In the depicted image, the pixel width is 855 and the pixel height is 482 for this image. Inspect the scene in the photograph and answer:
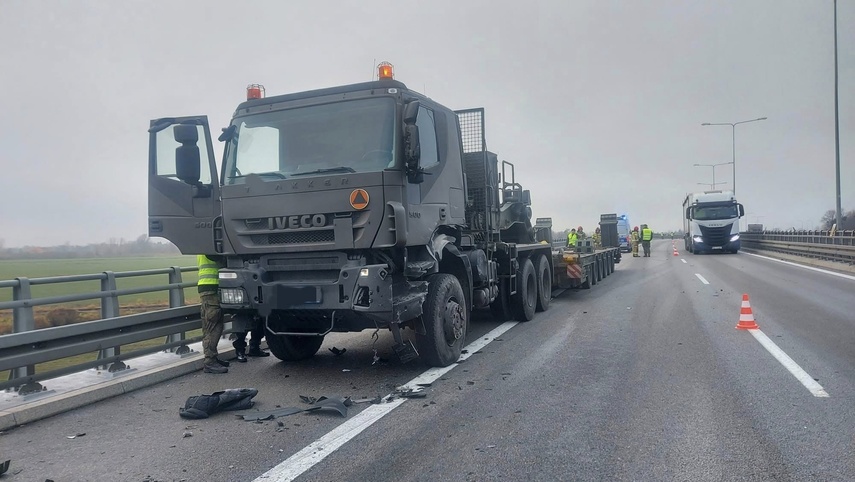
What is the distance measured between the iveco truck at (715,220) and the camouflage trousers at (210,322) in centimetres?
3265

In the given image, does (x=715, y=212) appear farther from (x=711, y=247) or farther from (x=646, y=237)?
(x=646, y=237)

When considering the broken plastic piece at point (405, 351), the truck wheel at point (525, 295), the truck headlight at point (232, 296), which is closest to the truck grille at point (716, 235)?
the truck wheel at point (525, 295)

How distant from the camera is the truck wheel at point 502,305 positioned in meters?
10.7

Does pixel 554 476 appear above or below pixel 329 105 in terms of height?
below

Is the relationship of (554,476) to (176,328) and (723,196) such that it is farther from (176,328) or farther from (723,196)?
(723,196)

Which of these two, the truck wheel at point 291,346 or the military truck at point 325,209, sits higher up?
the military truck at point 325,209

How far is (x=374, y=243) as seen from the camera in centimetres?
638

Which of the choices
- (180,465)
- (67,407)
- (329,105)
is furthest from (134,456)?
(329,105)

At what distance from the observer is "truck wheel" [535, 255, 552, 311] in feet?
40.4

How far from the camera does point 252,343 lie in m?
7.59

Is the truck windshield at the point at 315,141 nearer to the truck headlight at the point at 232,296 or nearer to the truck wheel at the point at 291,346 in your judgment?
the truck headlight at the point at 232,296

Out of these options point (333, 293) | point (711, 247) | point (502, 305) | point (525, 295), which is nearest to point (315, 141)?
point (333, 293)

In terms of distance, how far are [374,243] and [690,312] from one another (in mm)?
7616

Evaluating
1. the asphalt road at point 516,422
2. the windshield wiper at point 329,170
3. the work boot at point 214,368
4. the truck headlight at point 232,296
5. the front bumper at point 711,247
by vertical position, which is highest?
the windshield wiper at point 329,170
